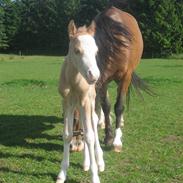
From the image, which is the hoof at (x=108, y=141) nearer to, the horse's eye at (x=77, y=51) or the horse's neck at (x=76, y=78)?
the horse's neck at (x=76, y=78)

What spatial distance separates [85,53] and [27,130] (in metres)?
4.16

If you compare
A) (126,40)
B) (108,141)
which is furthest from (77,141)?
(126,40)

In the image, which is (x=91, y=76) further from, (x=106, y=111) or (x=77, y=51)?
(x=106, y=111)

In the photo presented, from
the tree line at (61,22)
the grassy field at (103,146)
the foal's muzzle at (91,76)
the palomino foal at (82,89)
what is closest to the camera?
the foal's muzzle at (91,76)

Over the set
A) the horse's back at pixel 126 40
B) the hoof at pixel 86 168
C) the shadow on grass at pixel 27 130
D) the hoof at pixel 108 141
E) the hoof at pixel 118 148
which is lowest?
the shadow on grass at pixel 27 130

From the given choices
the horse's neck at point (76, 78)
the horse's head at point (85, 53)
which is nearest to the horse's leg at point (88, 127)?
the horse's neck at point (76, 78)

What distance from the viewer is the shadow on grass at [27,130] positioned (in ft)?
23.8

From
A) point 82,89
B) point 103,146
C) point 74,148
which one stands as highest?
point 82,89

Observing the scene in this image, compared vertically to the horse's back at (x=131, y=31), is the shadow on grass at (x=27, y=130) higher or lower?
lower

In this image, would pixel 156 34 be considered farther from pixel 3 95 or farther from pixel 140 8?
pixel 3 95

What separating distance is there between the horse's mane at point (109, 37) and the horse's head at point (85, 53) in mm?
1680

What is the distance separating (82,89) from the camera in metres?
5.12

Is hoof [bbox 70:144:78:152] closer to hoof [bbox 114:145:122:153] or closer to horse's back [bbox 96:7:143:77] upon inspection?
hoof [bbox 114:145:122:153]

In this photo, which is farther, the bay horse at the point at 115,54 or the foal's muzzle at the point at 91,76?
the bay horse at the point at 115,54
